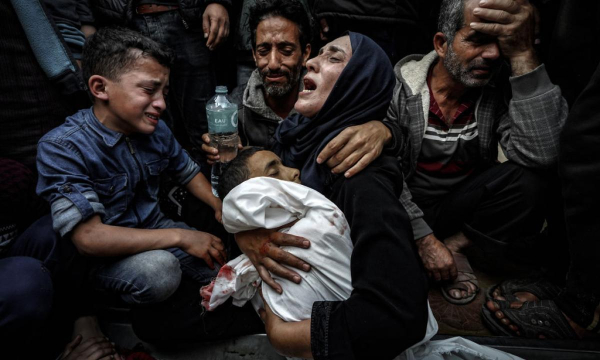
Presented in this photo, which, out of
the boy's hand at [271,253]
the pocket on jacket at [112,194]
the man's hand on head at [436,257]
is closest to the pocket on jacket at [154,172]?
the pocket on jacket at [112,194]

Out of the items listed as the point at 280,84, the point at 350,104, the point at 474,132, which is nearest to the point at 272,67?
the point at 280,84

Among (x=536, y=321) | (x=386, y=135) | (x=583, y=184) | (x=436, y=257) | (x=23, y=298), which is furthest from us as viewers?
(x=436, y=257)

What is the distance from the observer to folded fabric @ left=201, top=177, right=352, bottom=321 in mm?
1555

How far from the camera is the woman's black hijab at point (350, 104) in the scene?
1.92 metres

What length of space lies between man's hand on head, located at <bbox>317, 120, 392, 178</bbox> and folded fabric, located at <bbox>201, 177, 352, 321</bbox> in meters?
0.23

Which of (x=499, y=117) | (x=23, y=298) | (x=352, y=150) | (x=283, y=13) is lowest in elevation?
(x=23, y=298)

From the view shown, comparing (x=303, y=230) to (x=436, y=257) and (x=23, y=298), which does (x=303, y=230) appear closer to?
(x=436, y=257)

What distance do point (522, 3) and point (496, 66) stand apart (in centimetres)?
38

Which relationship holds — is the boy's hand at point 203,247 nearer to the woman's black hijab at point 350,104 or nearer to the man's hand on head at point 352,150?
the woman's black hijab at point 350,104

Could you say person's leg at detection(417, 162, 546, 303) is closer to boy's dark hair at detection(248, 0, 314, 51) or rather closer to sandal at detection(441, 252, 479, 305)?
sandal at detection(441, 252, 479, 305)

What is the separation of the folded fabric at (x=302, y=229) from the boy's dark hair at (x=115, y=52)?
1.11m

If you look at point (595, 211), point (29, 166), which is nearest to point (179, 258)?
point (29, 166)

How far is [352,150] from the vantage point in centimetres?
178

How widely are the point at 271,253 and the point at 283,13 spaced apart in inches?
81.4
